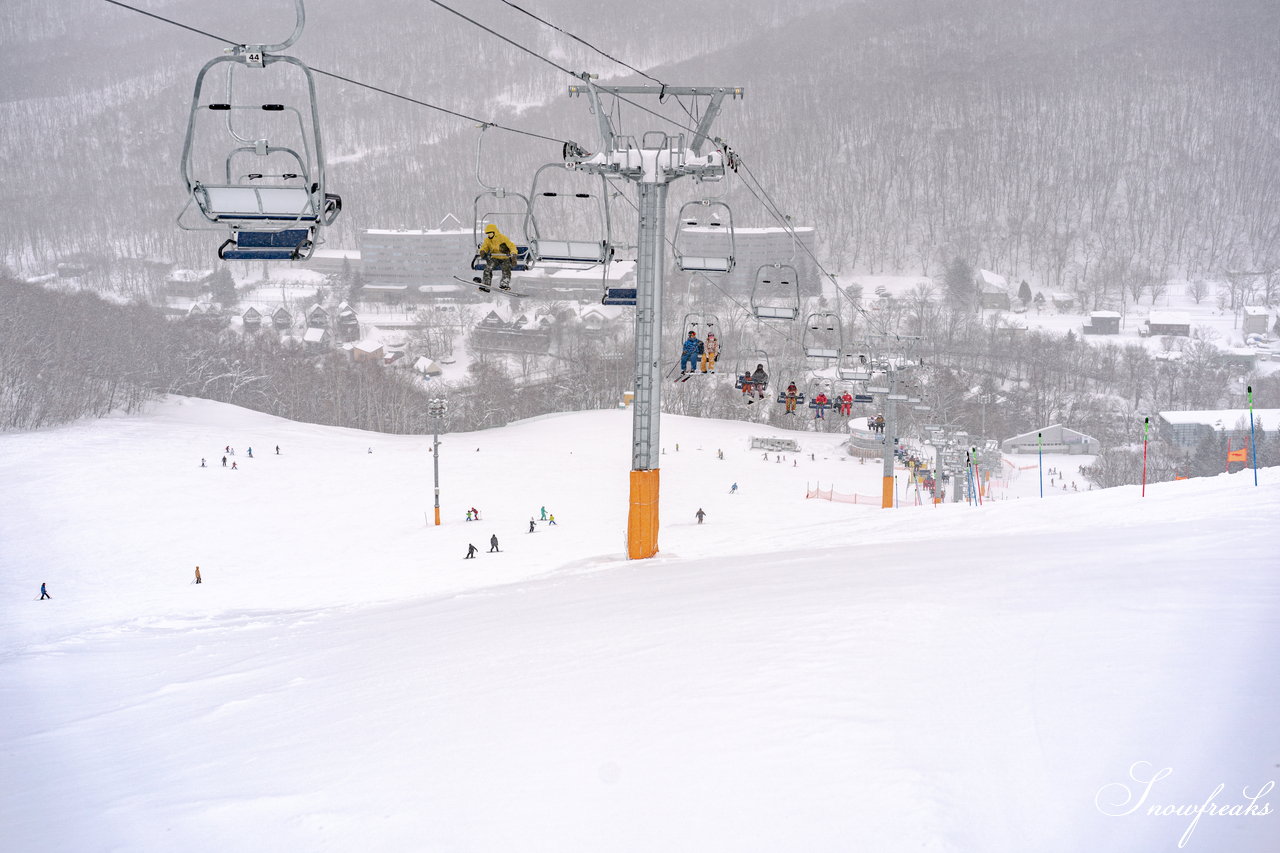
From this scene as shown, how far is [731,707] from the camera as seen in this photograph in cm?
365

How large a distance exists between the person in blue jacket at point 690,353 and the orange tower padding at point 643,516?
6.18ft

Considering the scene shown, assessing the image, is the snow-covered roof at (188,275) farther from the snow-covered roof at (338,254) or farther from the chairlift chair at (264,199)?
the chairlift chair at (264,199)

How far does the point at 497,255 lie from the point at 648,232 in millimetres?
2781

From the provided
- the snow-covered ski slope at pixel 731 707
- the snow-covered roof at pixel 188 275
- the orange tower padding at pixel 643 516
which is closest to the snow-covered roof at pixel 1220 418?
the snow-covered ski slope at pixel 731 707

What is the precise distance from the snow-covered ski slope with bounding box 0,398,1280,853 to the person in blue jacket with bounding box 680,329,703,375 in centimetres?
342

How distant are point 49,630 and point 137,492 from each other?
17607 mm

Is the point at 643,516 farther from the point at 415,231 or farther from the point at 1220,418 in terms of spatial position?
the point at 415,231

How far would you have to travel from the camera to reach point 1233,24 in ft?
570

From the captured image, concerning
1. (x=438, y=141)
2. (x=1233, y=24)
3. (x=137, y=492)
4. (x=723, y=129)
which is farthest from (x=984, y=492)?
(x=1233, y=24)

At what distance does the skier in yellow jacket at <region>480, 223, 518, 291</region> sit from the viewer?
8.59m

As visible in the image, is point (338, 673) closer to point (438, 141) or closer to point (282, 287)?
point (282, 287)

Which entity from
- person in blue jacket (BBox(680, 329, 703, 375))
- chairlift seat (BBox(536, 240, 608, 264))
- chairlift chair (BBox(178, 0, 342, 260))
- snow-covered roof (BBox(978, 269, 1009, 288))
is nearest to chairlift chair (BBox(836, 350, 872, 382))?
person in blue jacket (BBox(680, 329, 703, 375))

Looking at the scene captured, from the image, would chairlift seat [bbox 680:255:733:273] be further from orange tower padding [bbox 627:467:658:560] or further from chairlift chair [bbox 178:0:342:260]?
chairlift chair [bbox 178:0:342:260]

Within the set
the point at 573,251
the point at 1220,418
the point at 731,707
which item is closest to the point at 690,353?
the point at 573,251
